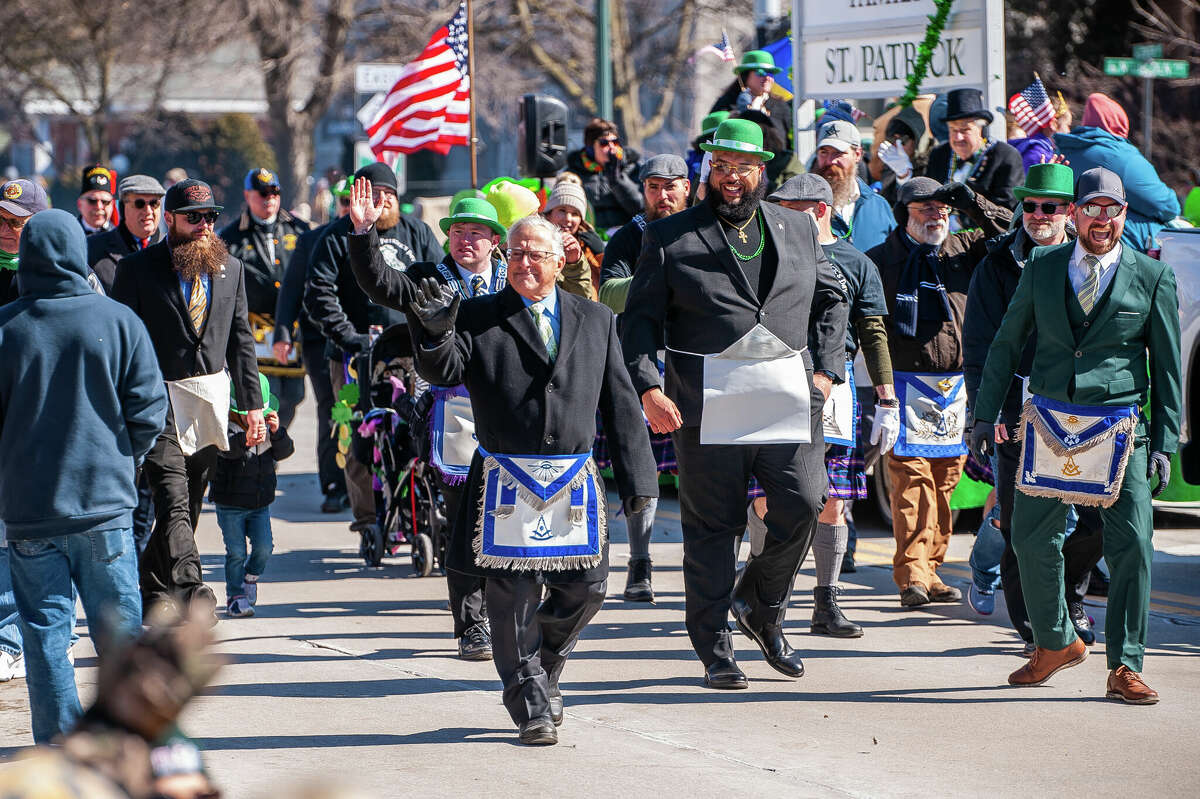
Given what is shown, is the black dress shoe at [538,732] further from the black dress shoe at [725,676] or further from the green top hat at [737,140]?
the green top hat at [737,140]

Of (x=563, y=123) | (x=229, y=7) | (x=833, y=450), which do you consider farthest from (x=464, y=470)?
(x=229, y=7)

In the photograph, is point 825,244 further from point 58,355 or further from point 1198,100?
point 1198,100

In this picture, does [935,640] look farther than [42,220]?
Yes

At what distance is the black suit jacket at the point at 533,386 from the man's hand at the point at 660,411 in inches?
10.0

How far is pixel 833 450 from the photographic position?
814 cm

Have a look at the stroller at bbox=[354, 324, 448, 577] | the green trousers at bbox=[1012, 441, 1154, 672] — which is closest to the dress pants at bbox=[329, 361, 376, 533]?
the stroller at bbox=[354, 324, 448, 577]

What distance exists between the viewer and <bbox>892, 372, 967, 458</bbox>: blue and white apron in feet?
28.9

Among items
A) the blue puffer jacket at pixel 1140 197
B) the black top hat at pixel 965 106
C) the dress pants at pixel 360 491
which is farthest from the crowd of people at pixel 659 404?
the black top hat at pixel 965 106

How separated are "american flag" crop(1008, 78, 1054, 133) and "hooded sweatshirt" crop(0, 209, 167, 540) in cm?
759

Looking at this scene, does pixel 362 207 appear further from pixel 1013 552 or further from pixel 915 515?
pixel 915 515

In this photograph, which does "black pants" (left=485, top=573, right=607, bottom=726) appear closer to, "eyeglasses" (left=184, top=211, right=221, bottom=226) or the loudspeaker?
"eyeglasses" (left=184, top=211, right=221, bottom=226)

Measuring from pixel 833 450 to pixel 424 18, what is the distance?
27.8m

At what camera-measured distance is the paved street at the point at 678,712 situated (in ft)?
18.8

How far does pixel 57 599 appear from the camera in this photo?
18.9 ft
